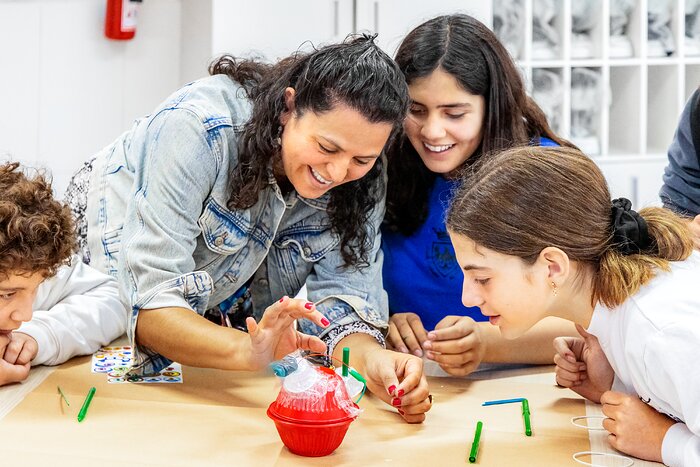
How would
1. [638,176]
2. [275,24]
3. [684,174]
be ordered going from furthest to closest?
[638,176]
[275,24]
[684,174]

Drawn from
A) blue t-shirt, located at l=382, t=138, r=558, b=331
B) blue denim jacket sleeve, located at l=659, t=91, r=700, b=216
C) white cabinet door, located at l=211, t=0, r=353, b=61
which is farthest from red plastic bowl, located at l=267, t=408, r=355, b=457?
white cabinet door, located at l=211, t=0, r=353, b=61

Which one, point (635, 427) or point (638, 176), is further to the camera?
point (638, 176)

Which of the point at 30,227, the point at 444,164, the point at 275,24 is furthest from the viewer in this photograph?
the point at 275,24

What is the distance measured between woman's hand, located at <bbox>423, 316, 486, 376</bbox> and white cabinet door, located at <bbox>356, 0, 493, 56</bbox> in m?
1.69

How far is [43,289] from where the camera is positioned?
1694 mm

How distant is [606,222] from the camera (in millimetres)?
1376

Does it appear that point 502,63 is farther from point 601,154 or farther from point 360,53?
point 601,154

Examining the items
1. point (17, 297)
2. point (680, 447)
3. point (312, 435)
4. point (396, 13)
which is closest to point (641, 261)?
point (680, 447)

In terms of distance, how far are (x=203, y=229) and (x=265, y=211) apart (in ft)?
0.40

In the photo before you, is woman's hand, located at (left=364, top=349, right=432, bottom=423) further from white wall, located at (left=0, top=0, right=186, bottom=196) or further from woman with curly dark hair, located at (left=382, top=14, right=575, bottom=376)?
white wall, located at (left=0, top=0, right=186, bottom=196)

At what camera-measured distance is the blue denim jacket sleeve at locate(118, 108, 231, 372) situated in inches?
60.4

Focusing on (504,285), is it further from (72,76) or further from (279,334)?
(72,76)

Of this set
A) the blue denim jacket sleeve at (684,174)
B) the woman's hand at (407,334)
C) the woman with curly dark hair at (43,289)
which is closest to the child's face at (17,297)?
the woman with curly dark hair at (43,289)

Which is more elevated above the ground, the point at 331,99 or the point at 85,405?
the point at 331,99
